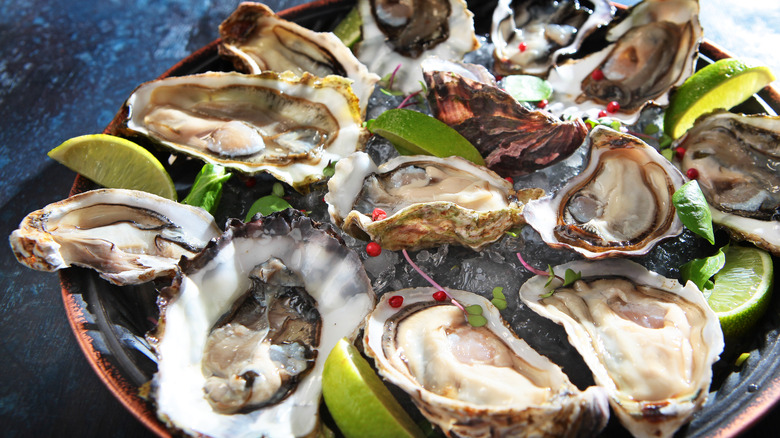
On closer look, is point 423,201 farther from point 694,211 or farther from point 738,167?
point 738,167

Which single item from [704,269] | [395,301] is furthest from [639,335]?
[395,301]

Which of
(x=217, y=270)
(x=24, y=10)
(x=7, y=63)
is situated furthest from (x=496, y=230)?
(x=24, y=10)

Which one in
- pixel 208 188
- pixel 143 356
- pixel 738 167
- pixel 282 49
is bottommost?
pixel 143 356

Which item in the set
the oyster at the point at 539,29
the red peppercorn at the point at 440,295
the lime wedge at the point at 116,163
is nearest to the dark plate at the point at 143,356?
the lime wedge at the point at 116,163

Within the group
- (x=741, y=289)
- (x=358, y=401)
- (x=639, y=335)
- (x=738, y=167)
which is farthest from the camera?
(x=738, y=167)

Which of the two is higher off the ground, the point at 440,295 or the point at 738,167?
the point at 738,167

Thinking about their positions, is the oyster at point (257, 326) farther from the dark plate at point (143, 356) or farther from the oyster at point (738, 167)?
the oyster at point (738, 167)
